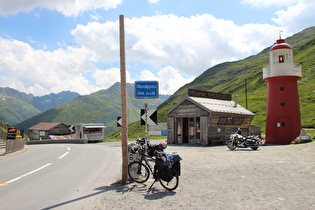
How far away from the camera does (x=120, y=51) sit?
9320 millimetres

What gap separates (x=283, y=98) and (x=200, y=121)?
26.4ft

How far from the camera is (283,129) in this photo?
82.3 feet

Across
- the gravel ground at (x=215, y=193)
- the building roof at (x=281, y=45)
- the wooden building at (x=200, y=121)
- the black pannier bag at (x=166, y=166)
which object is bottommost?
the gravel ground at (x=215, y=193)

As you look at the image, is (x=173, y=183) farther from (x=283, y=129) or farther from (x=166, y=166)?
(x=283, y=129)

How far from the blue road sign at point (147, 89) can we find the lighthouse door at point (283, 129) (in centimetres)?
1919

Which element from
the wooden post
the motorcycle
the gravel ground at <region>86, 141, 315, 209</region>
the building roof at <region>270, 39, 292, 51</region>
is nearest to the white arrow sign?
the wooden post

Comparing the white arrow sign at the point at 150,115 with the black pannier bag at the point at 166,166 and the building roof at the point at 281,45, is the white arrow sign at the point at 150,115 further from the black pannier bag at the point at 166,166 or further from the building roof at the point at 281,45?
the building roof at the point at 281,45

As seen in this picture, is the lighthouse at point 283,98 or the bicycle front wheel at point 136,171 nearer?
the bicycle front wheel at point 136,171

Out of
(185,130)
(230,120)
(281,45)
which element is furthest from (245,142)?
(281,45)

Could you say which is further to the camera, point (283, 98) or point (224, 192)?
point (283, 98)

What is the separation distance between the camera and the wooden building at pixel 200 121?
2409cm

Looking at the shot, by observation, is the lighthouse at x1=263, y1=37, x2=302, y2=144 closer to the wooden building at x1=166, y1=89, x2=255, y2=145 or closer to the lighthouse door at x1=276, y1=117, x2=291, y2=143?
the lighthouse door at x1=276, y1=117, x2=291, y2=143

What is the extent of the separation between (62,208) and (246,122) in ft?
84.8

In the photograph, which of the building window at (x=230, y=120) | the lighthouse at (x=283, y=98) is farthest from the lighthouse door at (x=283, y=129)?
the building window at (x=230, y=120)
